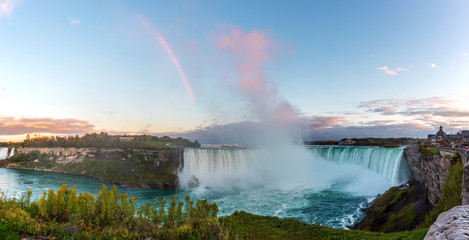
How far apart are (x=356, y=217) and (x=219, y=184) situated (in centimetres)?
2520

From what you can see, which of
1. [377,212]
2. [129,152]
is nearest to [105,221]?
[377,212]

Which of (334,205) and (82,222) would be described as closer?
(82,222)

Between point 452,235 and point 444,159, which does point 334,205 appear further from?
point 452,235

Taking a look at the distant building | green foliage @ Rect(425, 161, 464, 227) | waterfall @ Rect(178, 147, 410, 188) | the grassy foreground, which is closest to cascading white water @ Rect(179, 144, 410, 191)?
waterfall @ Rect(178, 147, 410, 188)

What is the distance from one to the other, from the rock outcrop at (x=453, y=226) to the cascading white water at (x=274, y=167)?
119 feet

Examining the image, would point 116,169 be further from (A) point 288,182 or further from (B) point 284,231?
(B) point 284,231

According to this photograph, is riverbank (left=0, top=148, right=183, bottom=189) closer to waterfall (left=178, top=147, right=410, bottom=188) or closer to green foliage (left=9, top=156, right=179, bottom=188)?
green foliage (left=9, top=156, right=179, bottom=188)

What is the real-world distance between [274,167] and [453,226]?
47135 millimetres

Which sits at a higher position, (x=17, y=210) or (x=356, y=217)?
(x=17, y=210)

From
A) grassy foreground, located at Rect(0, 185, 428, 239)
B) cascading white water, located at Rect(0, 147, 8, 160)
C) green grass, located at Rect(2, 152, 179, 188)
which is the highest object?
grassy foreground, located at Rect(0, 185, 428, 239)

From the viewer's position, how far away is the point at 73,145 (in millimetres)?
69938

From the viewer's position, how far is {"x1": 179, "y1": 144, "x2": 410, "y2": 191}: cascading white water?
40906 mm

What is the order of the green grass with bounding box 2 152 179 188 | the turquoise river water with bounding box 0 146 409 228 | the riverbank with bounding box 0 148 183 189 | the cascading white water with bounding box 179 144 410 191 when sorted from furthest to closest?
1. the riverbank with bounding box 0 148 183 189
2. the green grass with bounding box 2 152 179 188
3. the cascading white water with bounding box 179 144 410 191
4. the turquoise river water with bounding box 0 146 409 228

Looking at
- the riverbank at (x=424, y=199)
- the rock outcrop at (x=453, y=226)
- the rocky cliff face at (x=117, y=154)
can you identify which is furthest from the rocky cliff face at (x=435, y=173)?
the rocky cliff face at (x=117, y=154)
